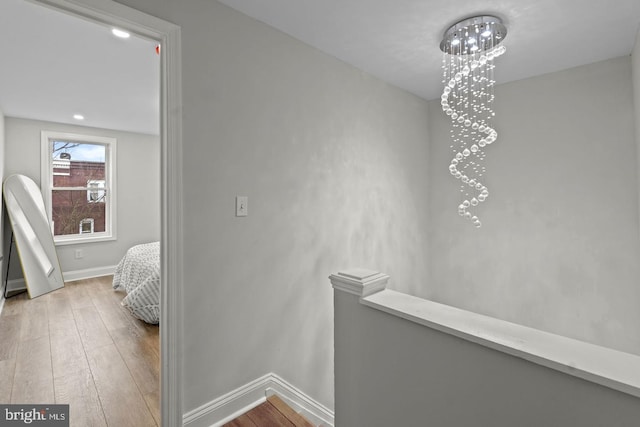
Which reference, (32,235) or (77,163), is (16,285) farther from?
(77,163)

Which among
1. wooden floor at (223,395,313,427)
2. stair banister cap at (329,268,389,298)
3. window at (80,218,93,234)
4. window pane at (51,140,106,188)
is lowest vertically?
wooden floor at (223,395,313,427)

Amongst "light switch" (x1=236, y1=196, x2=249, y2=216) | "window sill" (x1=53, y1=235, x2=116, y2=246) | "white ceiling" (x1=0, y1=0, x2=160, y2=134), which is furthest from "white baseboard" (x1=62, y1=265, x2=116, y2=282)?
"light switch" (x1=236, y1=196, x2=249, y2=216)

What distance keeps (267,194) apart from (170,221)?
1.96 ft

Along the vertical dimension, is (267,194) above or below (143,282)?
above

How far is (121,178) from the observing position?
16.4 feet

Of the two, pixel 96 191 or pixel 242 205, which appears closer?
pixel 242 205

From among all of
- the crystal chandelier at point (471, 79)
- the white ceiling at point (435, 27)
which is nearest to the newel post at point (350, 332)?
the crystal chandelier at point (471, 79)

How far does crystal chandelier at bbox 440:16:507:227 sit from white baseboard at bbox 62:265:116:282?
5301 millimetres

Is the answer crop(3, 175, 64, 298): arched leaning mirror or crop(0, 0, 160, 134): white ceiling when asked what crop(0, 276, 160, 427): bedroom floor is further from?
crop(0, 0, 160, 134): white ceiling

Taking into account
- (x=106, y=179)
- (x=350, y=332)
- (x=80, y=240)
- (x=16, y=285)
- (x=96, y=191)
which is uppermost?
(x=106, y=179)

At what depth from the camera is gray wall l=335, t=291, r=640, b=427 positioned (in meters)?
0.75

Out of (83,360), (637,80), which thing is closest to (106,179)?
(83,360)

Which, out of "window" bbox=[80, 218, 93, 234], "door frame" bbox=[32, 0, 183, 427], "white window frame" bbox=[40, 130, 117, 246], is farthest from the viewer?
"window" bbox=[80, 218, 93, 234]

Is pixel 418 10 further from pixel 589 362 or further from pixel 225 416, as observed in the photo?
pixel 225 416
